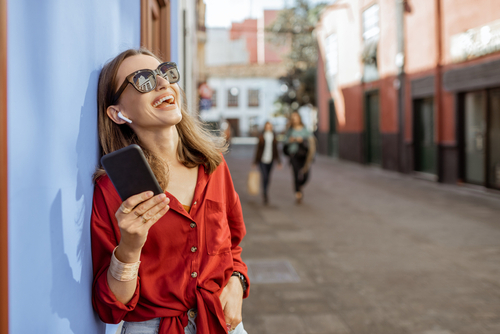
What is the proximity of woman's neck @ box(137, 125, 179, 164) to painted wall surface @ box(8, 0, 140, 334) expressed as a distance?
165mm

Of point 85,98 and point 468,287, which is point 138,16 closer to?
point 85,98

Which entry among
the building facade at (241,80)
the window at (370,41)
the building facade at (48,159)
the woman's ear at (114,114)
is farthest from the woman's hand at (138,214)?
the building facade at (241,80)

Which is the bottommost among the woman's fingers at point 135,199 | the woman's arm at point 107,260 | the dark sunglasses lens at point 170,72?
the woman's arm at point 107,260

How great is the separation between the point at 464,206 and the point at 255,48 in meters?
49.9

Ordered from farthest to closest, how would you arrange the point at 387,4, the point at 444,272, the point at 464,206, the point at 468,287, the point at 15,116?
the point at 387,4
the point at 464,206
the point at 444,272
the point at 468,287
the point at 15,116

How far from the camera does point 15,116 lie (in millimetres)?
950

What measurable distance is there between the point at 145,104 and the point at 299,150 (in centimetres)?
848

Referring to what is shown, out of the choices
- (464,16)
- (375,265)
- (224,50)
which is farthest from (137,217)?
(224,50)

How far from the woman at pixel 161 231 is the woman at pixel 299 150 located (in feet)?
26.9

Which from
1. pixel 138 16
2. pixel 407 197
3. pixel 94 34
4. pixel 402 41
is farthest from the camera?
pixel 402 41

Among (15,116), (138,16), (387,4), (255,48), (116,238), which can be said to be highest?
(255,48)

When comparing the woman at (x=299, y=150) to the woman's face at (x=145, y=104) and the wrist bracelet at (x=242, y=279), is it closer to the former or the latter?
the wrist bracelet at (x=242, y=279)

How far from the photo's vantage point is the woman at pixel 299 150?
9.84 m

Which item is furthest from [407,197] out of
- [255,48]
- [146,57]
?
[255,48]
